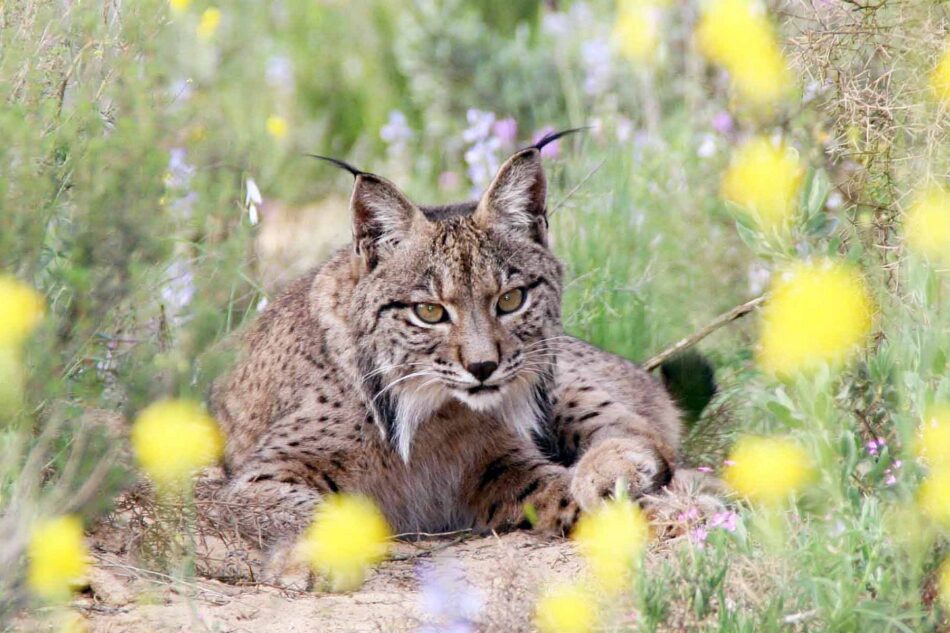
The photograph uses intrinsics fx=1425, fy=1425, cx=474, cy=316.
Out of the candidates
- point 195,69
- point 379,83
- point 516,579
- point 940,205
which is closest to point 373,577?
point 516,579

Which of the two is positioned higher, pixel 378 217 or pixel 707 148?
pixel 707 148

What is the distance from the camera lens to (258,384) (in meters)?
5.03

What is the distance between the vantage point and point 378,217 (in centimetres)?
448

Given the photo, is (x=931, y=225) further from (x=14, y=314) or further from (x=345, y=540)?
(x=14, y=314)

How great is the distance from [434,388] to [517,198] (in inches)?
26.4

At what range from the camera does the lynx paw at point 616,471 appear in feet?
14.0

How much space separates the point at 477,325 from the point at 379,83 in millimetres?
5838

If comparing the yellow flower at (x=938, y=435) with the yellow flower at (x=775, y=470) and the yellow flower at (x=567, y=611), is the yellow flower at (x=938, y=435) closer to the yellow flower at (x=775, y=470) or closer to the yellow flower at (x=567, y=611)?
the yellow flower at (x=775, y=470)

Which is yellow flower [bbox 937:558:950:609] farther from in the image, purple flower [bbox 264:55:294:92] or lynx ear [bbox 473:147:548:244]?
purple flower [bbox 264:55:294:92]

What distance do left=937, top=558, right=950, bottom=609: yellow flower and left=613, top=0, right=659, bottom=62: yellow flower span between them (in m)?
4.02

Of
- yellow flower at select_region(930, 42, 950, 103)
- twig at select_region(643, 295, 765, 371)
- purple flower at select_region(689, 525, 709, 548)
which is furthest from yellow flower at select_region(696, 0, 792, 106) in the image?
twig at select_region(643, 295, 765, 371)

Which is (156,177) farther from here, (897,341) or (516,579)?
(897,341)

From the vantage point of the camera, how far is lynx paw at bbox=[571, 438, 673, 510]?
4.27m

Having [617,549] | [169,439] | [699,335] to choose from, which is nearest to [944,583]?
[617,549]
